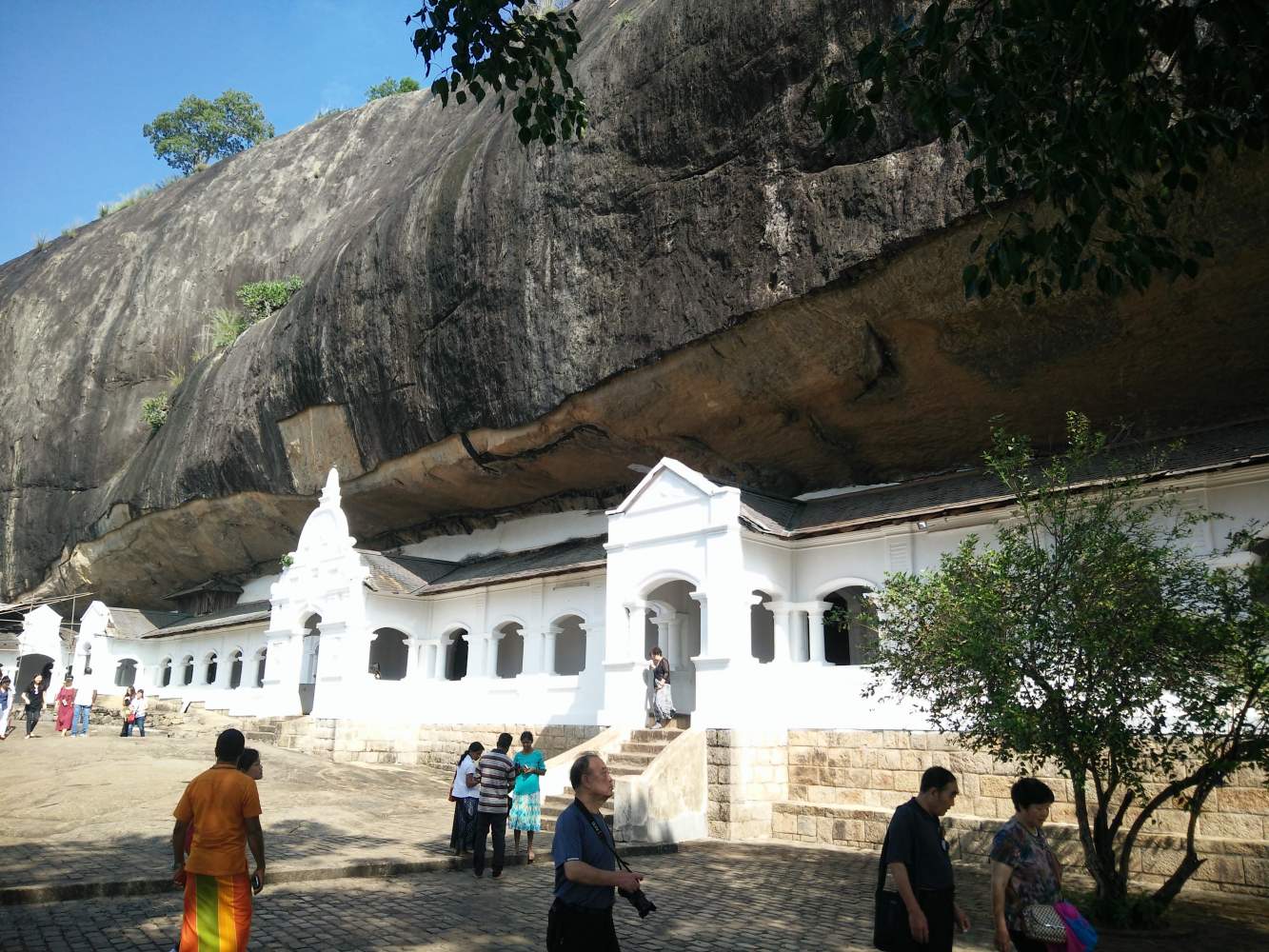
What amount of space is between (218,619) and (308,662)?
4599 millimetres

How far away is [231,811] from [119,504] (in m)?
28.6

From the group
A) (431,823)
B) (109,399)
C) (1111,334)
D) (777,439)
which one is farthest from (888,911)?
(109,399)

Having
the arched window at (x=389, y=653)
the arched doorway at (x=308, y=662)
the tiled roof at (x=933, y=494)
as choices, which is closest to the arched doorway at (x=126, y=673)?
the arched doorway at (x=308, y=662)

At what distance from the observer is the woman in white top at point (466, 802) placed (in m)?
11.3

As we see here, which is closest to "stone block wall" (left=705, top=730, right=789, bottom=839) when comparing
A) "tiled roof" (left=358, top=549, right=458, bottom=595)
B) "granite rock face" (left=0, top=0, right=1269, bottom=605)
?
"granite rock face" (left=0, top=0, right=1269, bottom=605)

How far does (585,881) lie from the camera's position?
457cm

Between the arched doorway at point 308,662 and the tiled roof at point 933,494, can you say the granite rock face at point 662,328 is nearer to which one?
the tiled roof at point 933,494

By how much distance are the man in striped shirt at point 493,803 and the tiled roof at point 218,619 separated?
64.5 feet

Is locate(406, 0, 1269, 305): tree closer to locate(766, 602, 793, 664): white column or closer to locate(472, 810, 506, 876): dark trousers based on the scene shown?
locate(472, 810, 506, 876): dark trousers

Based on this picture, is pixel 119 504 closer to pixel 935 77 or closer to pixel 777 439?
pixel 777 439

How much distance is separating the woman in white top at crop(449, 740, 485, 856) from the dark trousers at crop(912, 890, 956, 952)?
669cm

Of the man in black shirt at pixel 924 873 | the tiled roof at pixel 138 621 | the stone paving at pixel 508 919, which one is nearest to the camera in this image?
the man in black shirt at pixel 924 873

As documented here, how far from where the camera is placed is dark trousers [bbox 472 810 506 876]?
10.6 metres

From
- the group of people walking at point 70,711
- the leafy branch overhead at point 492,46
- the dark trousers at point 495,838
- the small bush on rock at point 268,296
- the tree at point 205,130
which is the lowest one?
the dark trousers at point 495,838
